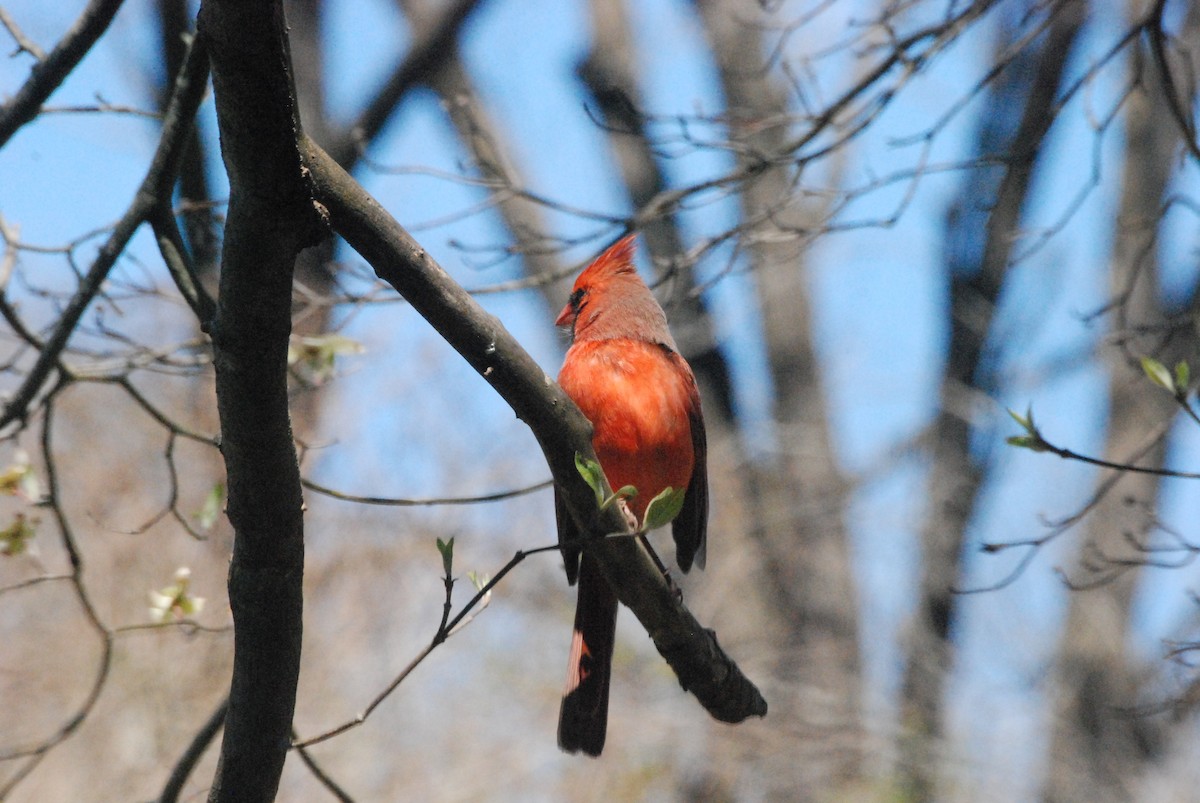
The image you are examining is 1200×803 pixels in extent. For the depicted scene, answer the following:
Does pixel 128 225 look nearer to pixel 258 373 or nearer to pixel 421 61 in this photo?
pixel 258 373

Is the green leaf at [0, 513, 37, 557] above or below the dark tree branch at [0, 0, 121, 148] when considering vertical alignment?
below

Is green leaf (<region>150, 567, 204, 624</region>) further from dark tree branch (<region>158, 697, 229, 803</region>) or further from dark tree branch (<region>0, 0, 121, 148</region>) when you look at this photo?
dark tree branch (<region>0, 0, 121, 148</region>)

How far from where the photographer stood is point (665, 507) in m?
2.12

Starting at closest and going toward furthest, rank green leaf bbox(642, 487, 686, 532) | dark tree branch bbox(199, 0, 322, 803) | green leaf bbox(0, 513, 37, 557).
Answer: dark tree branch bbox(199, 0, 322, 803), green leaf bbox(642, 487, 686, 532), green leaf bbox(0, 513, 37, 557)

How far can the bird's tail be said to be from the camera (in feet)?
11.1

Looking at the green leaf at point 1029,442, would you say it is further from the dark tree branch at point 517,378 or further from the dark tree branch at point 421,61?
the dark tree branch at point 421,61

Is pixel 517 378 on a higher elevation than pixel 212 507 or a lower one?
lower

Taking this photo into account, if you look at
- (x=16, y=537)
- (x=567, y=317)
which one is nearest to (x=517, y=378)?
(x=16, y=537)

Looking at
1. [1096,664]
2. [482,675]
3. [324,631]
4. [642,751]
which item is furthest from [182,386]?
[1096,664]

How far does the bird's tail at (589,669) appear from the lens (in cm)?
338

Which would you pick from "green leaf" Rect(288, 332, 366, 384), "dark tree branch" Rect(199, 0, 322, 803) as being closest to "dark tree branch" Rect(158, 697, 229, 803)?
"dark tree branch" Rect(199, 0, 322, 803)

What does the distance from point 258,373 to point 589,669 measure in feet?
6.29

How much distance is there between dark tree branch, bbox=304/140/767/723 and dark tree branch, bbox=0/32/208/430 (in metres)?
1.09

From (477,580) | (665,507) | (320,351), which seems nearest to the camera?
(665,507)
